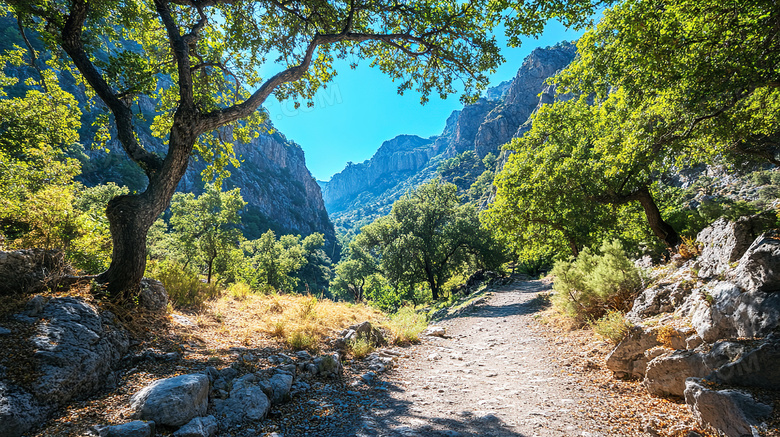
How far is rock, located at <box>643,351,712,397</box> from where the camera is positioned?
3.37m

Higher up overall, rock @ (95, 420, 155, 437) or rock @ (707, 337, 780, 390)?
rock @ (95, 420, 155, 437)

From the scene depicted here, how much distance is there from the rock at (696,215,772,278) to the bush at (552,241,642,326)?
4.44 feet

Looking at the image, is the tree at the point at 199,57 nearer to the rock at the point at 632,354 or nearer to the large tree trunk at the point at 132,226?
the large tree trunk at the point at 132,226

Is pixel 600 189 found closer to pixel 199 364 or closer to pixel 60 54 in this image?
pixel 199 364

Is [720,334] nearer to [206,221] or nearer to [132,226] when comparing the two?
[132,226]

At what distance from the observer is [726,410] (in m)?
2.72

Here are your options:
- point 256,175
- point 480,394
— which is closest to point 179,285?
point 480,394

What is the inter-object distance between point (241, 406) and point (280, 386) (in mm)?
614

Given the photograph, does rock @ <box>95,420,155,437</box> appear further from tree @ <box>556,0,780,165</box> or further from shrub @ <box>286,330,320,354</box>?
tree @ <box>556,0,780,165</box>

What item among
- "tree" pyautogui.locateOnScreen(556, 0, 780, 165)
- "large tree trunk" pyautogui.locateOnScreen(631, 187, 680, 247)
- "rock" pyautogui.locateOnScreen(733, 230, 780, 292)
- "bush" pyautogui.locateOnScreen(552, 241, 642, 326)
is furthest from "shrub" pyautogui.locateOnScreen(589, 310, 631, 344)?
"large tree trunk" pyautogui.locateOnScreen(631, 187, 680, 247)

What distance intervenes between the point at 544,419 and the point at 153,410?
423 cm

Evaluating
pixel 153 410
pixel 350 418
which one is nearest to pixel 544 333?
pixel 350 418

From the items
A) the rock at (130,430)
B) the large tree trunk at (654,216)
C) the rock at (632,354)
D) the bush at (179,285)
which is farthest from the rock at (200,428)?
the large tree trunk at (654,216)

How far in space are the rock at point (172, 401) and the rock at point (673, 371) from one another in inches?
218
